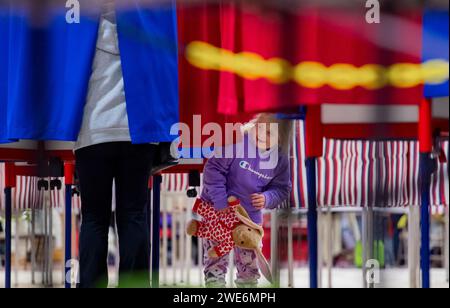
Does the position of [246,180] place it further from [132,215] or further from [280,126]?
[132,215]

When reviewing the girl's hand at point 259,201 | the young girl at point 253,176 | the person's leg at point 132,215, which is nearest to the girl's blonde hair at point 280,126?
the young girl at point 253,176

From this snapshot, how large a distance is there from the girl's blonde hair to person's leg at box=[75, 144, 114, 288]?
0.98 ft

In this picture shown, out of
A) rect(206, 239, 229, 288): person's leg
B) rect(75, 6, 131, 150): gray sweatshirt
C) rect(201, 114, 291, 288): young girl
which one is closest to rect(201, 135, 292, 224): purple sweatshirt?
rect(201, 114, 291, 288): young girl

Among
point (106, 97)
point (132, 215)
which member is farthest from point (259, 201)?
point (106, 97)

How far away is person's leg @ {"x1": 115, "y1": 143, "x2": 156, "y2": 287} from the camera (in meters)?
1.74

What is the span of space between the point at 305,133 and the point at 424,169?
0.28 m

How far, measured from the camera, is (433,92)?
1.63m

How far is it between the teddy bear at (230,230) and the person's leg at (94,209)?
10.2 inches

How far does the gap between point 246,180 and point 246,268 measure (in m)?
0.19

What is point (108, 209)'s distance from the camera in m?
1.76

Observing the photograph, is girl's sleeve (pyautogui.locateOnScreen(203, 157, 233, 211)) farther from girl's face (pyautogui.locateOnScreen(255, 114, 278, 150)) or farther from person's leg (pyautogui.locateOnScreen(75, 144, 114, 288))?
person's leg (pyautogui.locateOnScreen(75, 144, 114, 288))
